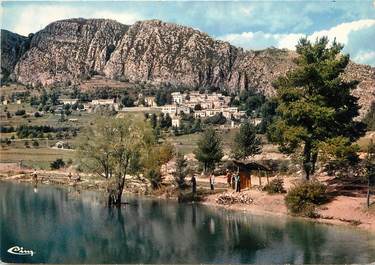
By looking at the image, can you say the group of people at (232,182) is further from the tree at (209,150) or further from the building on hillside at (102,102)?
the building on hillside at (102,102)

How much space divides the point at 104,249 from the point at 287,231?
9.19 m

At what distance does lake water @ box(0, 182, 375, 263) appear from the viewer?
2286cm

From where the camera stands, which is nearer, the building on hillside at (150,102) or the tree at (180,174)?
the tree at (180,174)

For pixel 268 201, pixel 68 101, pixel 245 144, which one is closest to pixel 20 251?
pixel 268 201

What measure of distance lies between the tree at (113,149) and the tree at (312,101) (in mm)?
9049

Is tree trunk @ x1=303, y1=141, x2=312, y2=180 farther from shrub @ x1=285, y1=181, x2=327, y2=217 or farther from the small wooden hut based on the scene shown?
the small wooden hut

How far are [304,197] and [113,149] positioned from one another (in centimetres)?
1198

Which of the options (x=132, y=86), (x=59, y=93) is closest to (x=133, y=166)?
(x=59, y=93)

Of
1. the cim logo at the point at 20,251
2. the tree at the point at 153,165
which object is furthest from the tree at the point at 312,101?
the cim logo at the point at 20,251

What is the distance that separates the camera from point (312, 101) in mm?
35344

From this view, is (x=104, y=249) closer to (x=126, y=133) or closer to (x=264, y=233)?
(x=264, y=233)

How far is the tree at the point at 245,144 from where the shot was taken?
5159 cm

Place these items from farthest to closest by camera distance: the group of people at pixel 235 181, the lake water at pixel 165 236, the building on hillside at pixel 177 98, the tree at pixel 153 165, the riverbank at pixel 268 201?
the building on hillside at pixel 177 98 → the tree at pixel 153 165 → the group of people at pixel 235 181 → the riverbank at pixel 268 201 → the lake water at pixel 165 236

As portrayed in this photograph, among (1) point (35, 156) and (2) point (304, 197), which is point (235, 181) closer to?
(2) point (304, 197)
